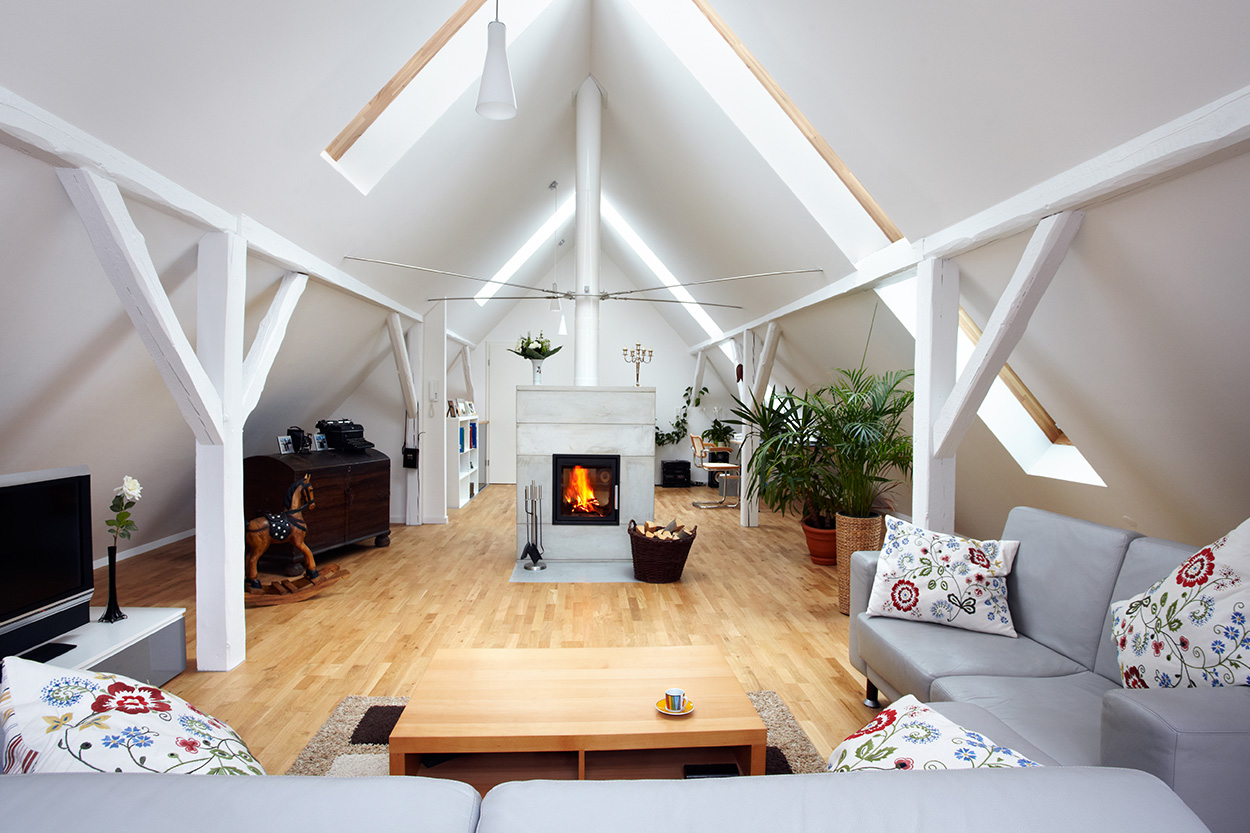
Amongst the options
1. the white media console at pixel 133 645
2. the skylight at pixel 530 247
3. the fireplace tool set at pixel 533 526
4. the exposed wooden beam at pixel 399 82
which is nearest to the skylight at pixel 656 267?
the skylight at pixel 530 247

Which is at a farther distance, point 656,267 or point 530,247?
point 656,267

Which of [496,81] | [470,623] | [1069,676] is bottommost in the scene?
[470,623]

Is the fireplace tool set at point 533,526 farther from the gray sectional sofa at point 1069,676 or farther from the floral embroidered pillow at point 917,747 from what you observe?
the floral embroidered pillow at point 917,747

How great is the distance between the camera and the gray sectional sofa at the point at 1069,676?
4.44 ft

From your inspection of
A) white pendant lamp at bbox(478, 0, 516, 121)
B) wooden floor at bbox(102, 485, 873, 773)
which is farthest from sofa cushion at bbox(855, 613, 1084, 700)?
white pendant lamp at bbox(478, 0, 516, 121)

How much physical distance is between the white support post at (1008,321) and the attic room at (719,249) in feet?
Result: 0.05

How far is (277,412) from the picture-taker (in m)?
6.01

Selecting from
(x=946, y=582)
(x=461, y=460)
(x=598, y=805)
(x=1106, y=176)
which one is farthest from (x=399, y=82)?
(x=461, y=460)

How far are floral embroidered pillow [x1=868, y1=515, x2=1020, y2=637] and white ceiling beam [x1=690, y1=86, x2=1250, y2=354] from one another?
52.9 inches

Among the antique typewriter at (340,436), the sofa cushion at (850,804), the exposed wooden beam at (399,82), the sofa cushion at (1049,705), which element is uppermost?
the exposed wooden beam at (399,82)

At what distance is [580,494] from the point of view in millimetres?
5688

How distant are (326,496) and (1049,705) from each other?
197 inches

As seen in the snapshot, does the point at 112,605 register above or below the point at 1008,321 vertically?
below

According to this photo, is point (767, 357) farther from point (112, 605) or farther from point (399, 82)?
point (112, 605)
